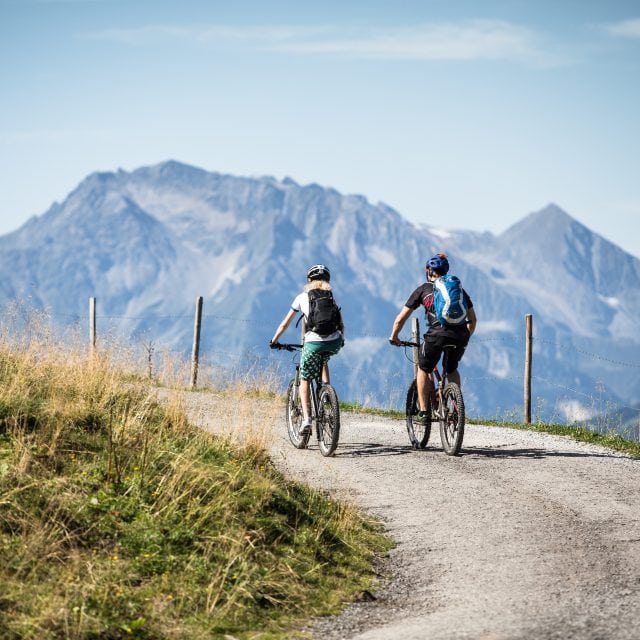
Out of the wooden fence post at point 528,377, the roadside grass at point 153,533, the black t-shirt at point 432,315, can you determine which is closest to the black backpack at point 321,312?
the black t-shirt at point 432,315

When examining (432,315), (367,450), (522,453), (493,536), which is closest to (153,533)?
(493,536)

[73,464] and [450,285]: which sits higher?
[450,285]

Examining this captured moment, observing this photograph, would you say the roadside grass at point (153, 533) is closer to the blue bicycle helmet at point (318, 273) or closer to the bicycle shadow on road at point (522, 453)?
the blue bicycle helmet at point (318, 273)

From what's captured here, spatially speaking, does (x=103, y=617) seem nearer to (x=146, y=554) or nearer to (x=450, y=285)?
(x=146, y=554)

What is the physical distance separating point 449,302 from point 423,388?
119 cm

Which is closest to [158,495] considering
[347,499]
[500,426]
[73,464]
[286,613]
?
[73,464]

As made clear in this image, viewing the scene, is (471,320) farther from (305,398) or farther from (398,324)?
(305,398)

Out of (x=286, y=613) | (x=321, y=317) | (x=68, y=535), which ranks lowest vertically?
(x=286, y=613)

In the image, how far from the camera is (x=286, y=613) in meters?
6.28

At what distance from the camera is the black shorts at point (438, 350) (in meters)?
11.0

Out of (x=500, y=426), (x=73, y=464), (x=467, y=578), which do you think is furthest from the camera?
(x=500, y=426)

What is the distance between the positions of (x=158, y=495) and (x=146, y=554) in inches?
31.9

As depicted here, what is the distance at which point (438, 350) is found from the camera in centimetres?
1109

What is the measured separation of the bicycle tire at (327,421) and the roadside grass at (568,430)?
3.79 metres
